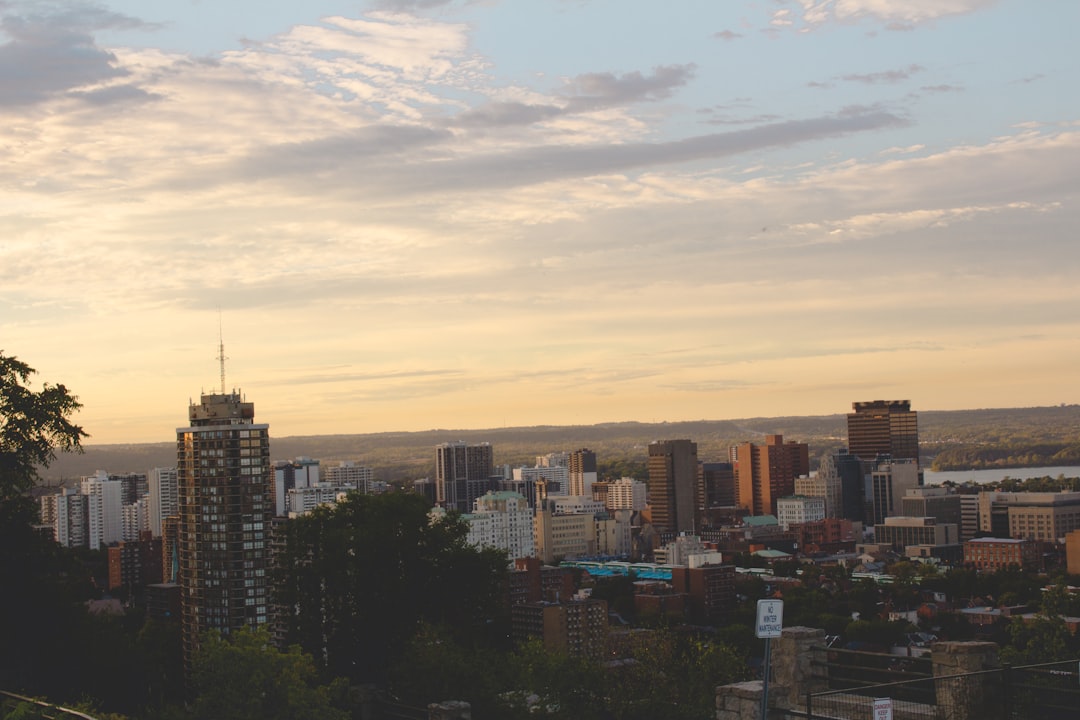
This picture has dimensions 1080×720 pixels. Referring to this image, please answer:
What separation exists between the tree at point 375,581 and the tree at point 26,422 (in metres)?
5.62

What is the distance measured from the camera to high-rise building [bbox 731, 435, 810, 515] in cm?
17150

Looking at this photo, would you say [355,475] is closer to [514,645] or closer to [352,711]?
[514,645]

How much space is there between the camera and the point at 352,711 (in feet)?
48.9

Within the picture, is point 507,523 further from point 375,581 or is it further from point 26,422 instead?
point 26,422

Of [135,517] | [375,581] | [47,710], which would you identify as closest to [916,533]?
[135,517]

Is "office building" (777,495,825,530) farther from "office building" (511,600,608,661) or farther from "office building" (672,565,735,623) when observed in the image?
"office building" (511,600,608,661)

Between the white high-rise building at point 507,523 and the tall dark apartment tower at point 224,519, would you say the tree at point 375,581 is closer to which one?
the tall dark apartment tower at point 224,519

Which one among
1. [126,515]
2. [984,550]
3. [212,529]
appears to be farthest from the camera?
[126,515]

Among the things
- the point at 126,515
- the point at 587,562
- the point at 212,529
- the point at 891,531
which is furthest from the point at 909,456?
the point at 212,529

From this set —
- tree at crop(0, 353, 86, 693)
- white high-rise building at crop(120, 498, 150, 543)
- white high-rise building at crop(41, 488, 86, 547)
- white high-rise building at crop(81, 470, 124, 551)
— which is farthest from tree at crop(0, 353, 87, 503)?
white high-rise building at crop(120, 498, 150, 543)

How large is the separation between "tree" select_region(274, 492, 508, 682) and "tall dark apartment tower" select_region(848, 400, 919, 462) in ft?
538

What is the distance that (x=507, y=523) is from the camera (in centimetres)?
12275

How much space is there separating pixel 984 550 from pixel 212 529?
257ft

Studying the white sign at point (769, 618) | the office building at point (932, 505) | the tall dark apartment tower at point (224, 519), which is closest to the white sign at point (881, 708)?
the white sign at point (769, 618)
